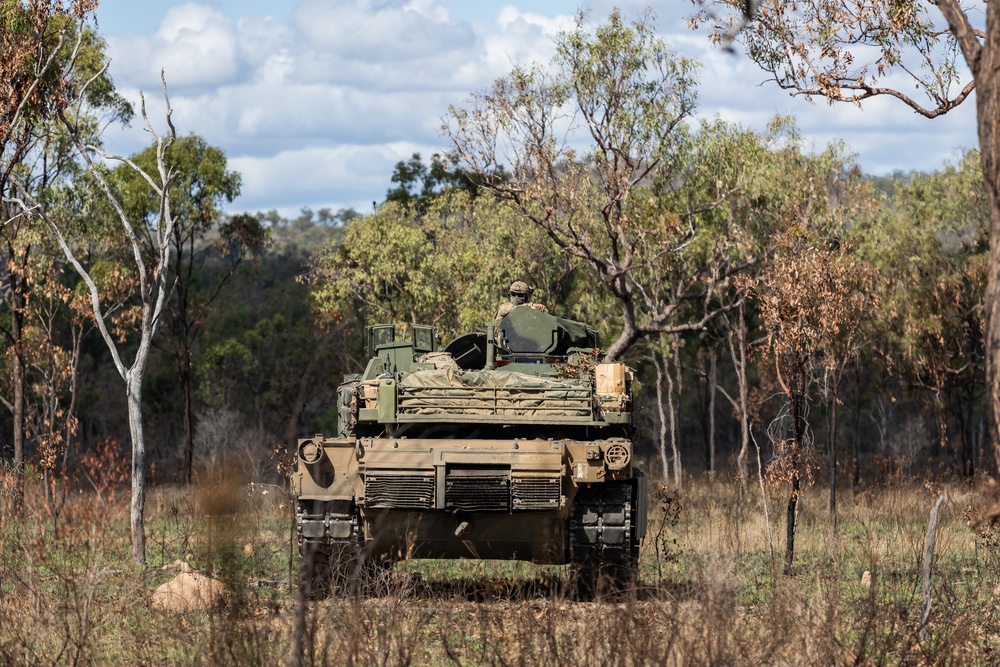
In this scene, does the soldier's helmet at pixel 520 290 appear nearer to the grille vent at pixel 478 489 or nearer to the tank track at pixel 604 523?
the tank track at pixel 604 523

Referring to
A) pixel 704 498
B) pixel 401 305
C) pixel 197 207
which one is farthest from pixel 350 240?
pixel 704 498

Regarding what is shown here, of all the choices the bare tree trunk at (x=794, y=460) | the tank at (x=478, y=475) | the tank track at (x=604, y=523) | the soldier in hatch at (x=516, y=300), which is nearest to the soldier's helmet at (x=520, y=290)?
the soldier in hatch at (x=516, y=300)

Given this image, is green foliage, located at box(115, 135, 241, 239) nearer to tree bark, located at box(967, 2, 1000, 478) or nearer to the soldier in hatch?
the soldier in hatch

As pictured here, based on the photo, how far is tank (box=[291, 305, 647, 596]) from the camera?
11570 millimetres

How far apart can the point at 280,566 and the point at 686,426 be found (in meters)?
50.8

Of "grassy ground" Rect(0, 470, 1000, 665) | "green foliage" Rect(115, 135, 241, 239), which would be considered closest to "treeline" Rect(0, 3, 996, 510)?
"green foliage" Rect(115, 135, 241, 239)

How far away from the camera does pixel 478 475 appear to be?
11539 millimetres

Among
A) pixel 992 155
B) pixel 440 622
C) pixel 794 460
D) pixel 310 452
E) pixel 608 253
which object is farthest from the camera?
pixel 608 253

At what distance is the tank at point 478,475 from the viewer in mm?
11570

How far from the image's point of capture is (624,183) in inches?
883

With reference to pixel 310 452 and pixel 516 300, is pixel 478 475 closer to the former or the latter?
pixel 310 452

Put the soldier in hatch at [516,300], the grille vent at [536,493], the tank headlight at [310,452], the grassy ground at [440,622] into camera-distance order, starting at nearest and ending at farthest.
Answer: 1. the grassy ground at [440,622]
2. the grille vent at [536,493]
3. the tank headlight at [310,452]
4. the soldier in hatch at [516,300]

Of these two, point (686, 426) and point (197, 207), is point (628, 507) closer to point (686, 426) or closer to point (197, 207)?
point (197, 207)

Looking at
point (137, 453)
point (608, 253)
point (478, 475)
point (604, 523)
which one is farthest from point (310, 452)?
point (608, 253)
